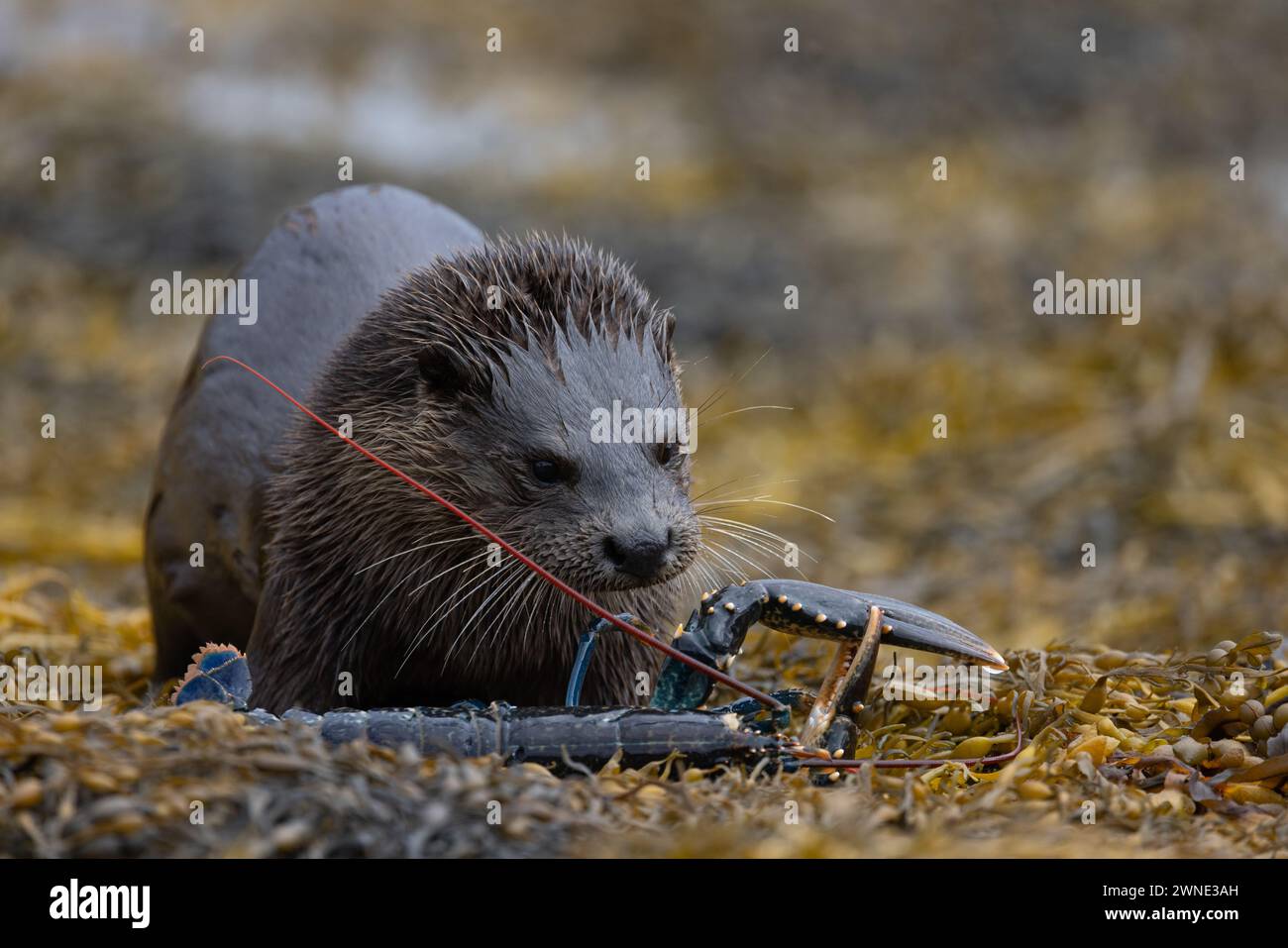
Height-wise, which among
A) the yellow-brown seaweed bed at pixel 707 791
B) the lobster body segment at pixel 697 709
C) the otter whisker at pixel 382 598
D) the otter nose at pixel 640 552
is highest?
the otter nose at pixel 640 552

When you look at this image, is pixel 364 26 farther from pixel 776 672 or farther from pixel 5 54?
pixel 776 672

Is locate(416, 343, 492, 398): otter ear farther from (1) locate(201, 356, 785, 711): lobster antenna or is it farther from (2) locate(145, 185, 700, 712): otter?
(1) locate(201, 356, 785, 711): lobster antenna

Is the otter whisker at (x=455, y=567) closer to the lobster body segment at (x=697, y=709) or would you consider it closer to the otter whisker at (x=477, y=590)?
the otter whisker at (x=477, y=590)

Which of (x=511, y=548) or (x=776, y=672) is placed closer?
(x=511, y=548)

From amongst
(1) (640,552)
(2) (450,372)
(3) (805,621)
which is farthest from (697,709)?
(2) (450,372)

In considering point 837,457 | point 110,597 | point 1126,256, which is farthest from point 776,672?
point 1126,256

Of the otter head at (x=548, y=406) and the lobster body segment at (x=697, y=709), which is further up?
the otter head at (x=548, y=406)

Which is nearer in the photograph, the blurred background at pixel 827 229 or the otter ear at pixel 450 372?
the otter ear at pixel 450 372

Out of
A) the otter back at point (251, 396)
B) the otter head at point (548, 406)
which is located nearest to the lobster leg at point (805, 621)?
the otter head at point (548, 406)
